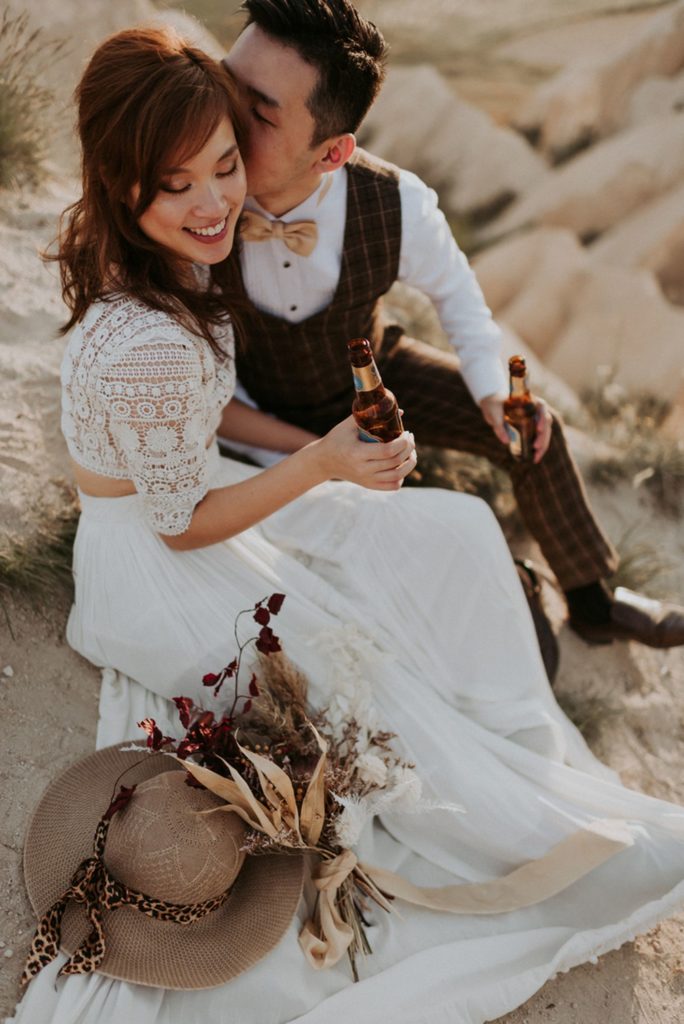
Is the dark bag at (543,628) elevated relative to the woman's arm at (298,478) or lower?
lower

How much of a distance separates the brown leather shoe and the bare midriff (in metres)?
1.79

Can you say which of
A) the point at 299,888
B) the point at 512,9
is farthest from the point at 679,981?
the point at 512,9

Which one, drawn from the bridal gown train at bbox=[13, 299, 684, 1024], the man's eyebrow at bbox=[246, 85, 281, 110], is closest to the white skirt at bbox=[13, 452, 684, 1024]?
the bridal gown train at bbox=[13, 299, 684, 1024]

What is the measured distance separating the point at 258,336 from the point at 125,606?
0.98 meters

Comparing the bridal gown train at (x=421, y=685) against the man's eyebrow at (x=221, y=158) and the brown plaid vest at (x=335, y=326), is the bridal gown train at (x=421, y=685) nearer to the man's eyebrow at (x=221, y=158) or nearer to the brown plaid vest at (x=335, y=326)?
the brown plaid vest at (x=335, y=326)

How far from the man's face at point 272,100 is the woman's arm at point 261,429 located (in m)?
0.84

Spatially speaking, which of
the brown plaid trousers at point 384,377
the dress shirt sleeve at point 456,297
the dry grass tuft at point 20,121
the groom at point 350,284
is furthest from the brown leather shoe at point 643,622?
the dry grass tuft at point 20,121

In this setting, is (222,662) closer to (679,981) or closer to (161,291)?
(161,291)

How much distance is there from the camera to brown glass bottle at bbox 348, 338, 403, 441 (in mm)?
1995

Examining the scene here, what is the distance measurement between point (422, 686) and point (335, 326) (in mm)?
1162

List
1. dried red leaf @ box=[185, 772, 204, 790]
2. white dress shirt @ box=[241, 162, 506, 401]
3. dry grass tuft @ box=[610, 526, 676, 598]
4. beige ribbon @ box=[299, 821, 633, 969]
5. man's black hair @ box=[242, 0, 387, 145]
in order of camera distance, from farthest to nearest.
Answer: dry grass tuft @ box=[610, 526, 676, 598]
white dress shirt @ box=[241, 162, 506, 401]
beige ribbon @ box=[299, 821, 633, 969]
man's black hair @ box=[242, 0, 387, 145]
dried red leaf @ box=[185, 772, 204, 790]

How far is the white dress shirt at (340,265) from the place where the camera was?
110 inches

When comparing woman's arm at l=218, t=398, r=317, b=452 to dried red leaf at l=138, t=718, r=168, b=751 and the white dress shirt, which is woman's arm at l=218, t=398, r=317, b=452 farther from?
dried red leaf at l=138, t=718, r=168, b=751

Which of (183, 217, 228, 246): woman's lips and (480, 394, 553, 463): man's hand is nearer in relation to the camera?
(183, 217, 228, 246): woman's lips
